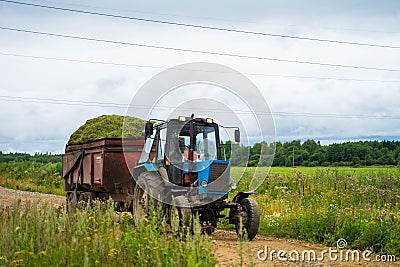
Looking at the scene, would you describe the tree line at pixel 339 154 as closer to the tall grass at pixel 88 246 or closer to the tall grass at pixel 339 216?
the tall grass at pixel 339 216

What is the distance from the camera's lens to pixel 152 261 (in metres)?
6.52

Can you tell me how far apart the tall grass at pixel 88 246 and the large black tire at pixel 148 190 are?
8.93ft

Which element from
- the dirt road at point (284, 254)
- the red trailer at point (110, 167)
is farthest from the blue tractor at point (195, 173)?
the red trailer at point (110, 167)

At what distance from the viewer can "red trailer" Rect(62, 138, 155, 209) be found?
1390 cm

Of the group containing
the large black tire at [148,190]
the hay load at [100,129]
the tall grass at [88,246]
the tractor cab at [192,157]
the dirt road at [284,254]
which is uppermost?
the hay load at [100,129]

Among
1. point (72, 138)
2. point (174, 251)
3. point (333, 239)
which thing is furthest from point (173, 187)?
point (72, 138)

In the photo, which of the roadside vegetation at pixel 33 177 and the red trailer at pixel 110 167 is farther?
the roadside vegetation at pixel 33 177

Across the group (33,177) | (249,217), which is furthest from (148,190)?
(33,177)

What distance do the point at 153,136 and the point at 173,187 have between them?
150cm

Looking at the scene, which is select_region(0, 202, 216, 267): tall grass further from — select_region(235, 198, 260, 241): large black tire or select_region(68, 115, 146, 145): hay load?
select_region(68, 115, 146, 145): hay load

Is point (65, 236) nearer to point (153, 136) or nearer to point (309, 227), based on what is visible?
point (153, 136)

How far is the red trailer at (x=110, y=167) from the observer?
1390cm

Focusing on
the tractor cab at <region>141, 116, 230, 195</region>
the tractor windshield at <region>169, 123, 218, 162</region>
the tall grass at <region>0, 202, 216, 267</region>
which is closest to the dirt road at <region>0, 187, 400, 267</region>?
the tall grass at <region>0, 202, 216, 267</region>

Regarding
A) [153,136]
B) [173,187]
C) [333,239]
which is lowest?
[333,239]
